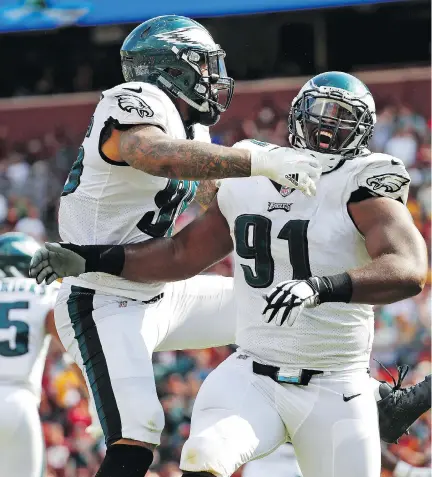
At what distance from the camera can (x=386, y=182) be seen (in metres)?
3.39

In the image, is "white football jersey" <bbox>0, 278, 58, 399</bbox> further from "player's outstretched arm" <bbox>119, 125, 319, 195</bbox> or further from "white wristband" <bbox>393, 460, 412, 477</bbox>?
"white wristband" <bbox>393, 460, 412, 477</bbox>

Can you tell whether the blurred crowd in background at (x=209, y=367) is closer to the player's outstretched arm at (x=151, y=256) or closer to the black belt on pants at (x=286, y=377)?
the player's outstretched arm at (x=151, y=256)

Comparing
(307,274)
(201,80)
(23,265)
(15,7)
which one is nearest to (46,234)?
(15,7)

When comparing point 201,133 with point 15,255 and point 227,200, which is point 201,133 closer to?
point 227,200

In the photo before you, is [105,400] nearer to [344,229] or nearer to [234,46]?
[344,229]

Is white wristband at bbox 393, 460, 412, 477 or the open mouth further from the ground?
the open mouth

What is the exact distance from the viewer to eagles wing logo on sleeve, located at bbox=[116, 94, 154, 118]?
12.2 ft

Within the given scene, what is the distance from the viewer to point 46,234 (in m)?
10.5

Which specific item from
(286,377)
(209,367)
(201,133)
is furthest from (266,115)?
(286,377)

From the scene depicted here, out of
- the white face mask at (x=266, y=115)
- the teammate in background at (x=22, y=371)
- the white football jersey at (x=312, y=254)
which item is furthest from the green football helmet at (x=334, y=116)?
the white face mask at (x=266, y=115)

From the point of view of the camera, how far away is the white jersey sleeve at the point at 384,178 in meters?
3.38

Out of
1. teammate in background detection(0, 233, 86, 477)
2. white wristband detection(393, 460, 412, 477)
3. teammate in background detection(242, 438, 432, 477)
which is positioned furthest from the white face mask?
teammate in background detection(242, 438, 432, 477)

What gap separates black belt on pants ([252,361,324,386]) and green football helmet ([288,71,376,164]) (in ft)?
2.22

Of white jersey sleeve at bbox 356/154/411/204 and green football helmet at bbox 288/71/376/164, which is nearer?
white jersey sleeve at bbox 356/154/411/204
